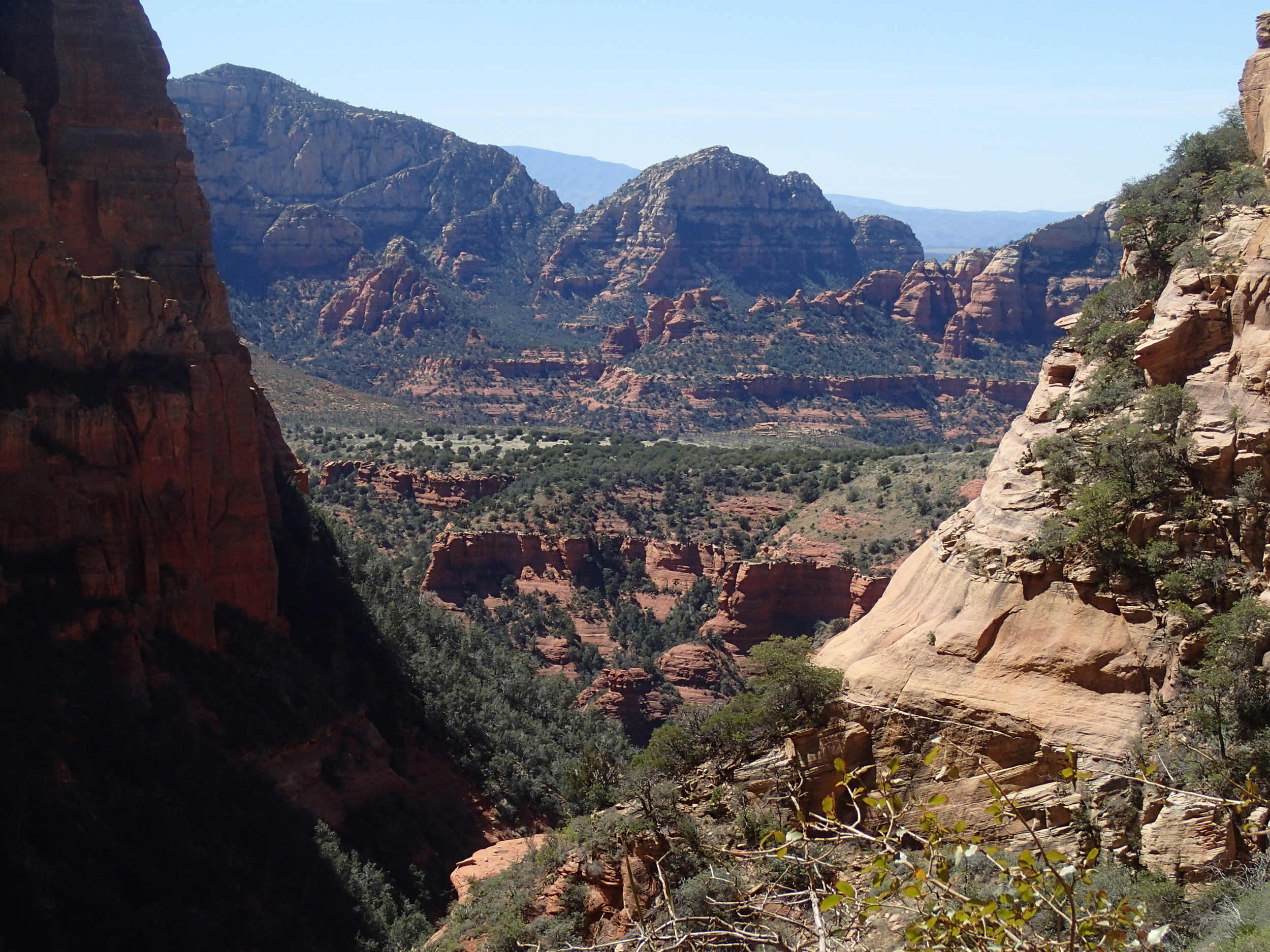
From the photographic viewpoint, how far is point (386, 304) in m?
159

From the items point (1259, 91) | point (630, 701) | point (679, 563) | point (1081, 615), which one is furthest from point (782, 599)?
point (1081, 615)

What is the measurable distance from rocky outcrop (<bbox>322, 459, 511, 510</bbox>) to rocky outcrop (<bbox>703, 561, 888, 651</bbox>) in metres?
21.5

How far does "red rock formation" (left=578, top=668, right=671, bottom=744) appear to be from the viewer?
54406mm

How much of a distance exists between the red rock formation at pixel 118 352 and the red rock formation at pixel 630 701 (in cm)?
1854

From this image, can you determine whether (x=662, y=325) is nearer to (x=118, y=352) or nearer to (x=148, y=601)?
(x=118, y=352)

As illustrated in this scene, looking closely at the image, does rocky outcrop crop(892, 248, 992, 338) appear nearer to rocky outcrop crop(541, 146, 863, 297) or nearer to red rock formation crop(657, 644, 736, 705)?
rocky outcrop crop(541, 146, 863, 297)

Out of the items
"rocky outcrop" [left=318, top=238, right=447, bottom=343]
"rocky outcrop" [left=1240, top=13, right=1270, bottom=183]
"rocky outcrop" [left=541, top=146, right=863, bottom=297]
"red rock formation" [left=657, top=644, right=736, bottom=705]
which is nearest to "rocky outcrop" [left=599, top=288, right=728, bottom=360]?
"rocky outcrop" [left=318, top=238, right=447, bottom=343]

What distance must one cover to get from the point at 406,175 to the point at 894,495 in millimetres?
138200

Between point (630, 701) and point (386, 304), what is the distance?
11291 cm

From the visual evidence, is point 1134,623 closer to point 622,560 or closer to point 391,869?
point 391,869

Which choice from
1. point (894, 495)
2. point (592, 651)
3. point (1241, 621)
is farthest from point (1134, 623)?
point (894, 495)

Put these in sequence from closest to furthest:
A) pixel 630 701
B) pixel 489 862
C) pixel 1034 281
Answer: pixel 489 862, pixel 630 701, pixel 1034 281

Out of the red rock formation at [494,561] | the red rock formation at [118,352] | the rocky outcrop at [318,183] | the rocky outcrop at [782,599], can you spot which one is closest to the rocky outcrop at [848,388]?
the rocky outcrop at [318,183]

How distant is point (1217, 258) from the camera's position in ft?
67.4
